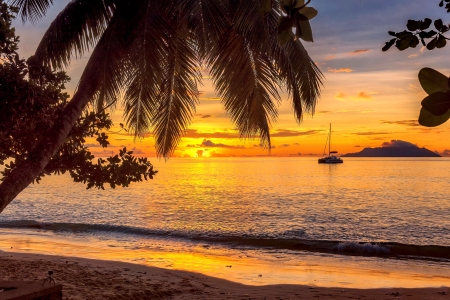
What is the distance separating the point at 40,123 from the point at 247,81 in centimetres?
324

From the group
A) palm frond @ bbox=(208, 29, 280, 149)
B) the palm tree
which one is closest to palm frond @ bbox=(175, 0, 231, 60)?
the palm tree

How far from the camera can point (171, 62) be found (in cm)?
762

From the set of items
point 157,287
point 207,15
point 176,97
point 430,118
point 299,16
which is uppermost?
point 207,15

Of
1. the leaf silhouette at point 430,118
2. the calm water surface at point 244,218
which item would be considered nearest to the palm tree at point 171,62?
the leaf silhouette at point 430,118

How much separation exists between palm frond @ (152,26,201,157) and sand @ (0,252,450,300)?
3.16 metres

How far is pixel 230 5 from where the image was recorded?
672 centimetres

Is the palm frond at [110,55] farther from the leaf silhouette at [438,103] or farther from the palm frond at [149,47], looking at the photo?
the leaf silhouette at [438,103]

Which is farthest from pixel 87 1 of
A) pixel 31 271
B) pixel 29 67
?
pixel 31 271

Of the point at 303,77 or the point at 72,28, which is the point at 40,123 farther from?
the point at 303,77

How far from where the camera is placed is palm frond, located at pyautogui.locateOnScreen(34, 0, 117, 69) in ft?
24.3

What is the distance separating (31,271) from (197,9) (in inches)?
289

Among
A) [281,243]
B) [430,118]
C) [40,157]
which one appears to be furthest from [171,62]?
[281,243]

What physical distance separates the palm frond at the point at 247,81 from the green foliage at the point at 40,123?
6.76 feet

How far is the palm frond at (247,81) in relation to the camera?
7020 millimetres
